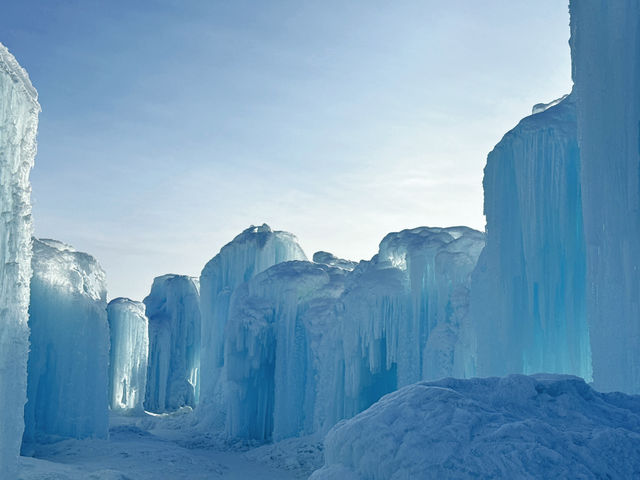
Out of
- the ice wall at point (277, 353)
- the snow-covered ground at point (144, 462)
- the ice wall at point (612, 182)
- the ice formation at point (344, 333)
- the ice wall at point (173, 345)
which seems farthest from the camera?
the ice wall at point (173, 345)

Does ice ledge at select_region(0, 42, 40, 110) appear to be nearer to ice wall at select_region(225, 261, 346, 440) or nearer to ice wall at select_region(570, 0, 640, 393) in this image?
ice wall at select_region(570, 0, 640, 393)

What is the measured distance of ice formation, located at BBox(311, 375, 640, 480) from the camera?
3586mm

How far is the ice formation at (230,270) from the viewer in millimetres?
27688

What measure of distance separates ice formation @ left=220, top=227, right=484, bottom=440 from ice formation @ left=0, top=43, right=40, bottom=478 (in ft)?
31.1

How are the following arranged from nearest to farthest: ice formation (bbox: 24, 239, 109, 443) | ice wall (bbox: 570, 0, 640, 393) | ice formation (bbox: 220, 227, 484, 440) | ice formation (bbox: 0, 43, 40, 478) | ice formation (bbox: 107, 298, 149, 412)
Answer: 1. ice wall (bbox: 570, 0, 640, 393)
2. ice formation (bbox: 0, 43, 40, 478)
3. ice formation (bbox: 220, 227, 484, 440)
4. ice formation (bbox: 24, 239, 109, 443)
5. ice formation (bbox: 107, 298, 149, 412)

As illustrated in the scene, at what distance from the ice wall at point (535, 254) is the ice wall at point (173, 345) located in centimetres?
2553

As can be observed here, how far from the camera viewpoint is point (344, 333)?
17047mm

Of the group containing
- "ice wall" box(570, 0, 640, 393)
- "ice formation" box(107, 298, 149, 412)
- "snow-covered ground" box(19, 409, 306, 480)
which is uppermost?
"ice wall" box(570, 0, 640, 393)

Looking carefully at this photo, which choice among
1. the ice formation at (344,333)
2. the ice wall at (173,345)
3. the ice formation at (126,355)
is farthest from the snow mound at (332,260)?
the ice wall at (173,345)

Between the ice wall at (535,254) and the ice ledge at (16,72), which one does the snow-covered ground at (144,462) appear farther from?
the ice wall at (535,254)

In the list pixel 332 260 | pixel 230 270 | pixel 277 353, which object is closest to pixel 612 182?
pixel 277 353

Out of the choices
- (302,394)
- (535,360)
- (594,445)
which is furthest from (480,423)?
(302,394)

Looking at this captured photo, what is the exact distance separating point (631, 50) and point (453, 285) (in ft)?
28.8

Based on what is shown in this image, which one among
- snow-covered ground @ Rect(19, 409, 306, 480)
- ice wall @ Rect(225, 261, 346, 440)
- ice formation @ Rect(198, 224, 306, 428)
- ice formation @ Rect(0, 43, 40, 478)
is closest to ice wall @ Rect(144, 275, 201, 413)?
ice formation @ Rect(198, 224, 306, 428)
